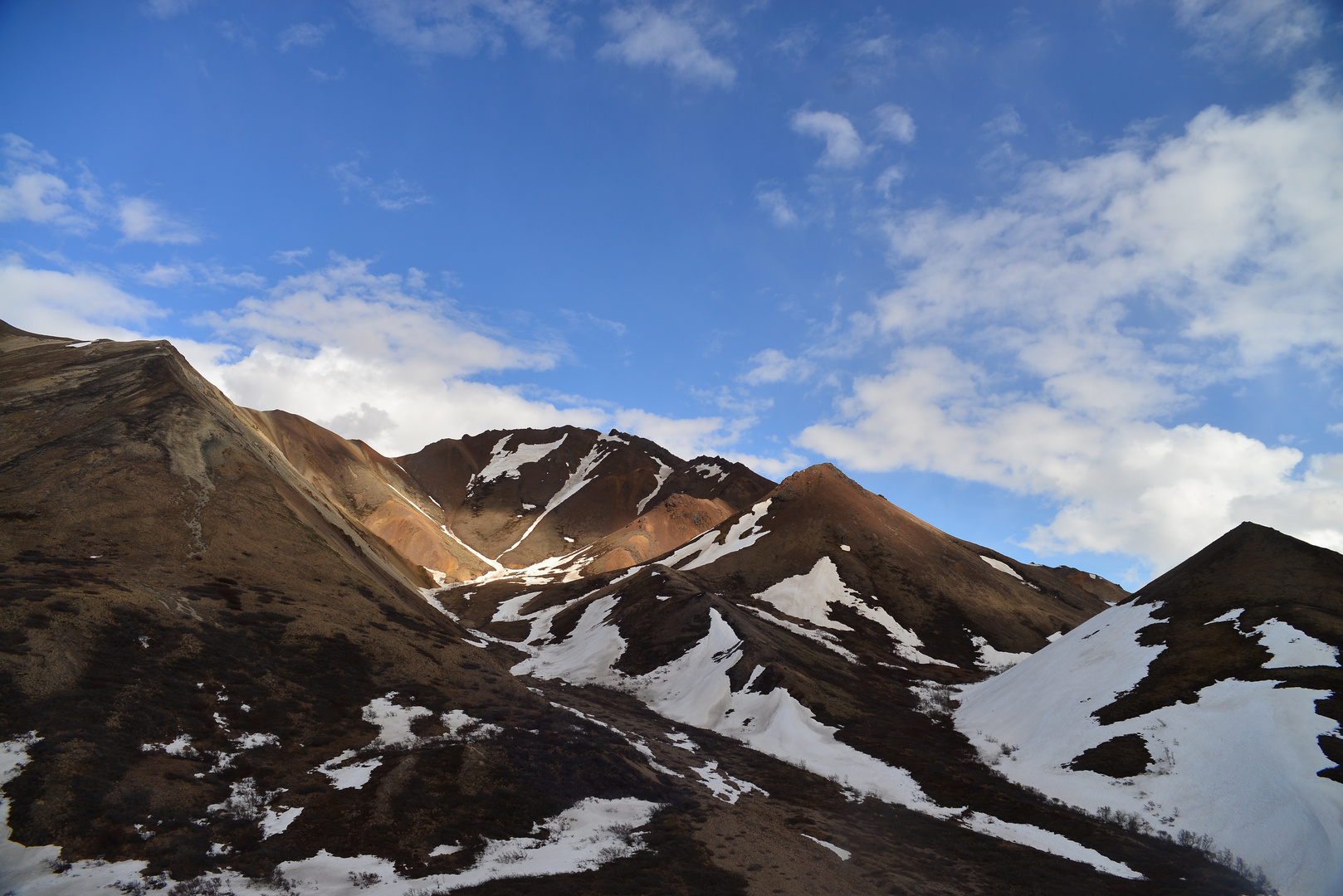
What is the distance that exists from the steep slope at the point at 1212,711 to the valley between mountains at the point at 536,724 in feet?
0.50

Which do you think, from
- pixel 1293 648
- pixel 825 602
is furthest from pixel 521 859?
pixel 825 602

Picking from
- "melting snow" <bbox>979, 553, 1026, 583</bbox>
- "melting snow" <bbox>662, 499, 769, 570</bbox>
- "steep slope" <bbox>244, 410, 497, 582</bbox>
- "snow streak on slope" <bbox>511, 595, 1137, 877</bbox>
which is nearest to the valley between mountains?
"snow streak on slope" <bbox>511, 595, 1137, 877</bbox>

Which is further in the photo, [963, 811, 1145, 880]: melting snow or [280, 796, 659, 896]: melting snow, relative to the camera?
→ [963, 811, 1145, 880]: melting snow

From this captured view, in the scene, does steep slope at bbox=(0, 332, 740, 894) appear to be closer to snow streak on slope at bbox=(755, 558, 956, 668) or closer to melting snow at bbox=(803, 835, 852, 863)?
melting snow at bbox=(803, 835, 852, 863)

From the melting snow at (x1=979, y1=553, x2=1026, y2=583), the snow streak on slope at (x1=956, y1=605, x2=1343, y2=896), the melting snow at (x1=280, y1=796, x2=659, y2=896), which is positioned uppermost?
the melting snow at (x1=979, y1=553, x2=1026, y2=583)

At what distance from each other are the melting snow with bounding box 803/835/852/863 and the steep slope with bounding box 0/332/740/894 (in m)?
4.41

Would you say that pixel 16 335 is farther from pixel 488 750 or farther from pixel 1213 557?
pixel 1213 557

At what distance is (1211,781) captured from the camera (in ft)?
70.2

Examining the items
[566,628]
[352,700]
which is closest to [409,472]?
[566,628]

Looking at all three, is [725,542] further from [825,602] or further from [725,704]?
[725,704]

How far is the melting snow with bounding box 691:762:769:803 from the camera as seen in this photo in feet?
78.3

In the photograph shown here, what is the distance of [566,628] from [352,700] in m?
42.6

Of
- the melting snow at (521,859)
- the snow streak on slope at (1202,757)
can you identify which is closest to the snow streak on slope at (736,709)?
the snow streak on slope at (1202,757)

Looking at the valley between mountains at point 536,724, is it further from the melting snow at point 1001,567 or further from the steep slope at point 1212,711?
the melting snow at point 1001,567
